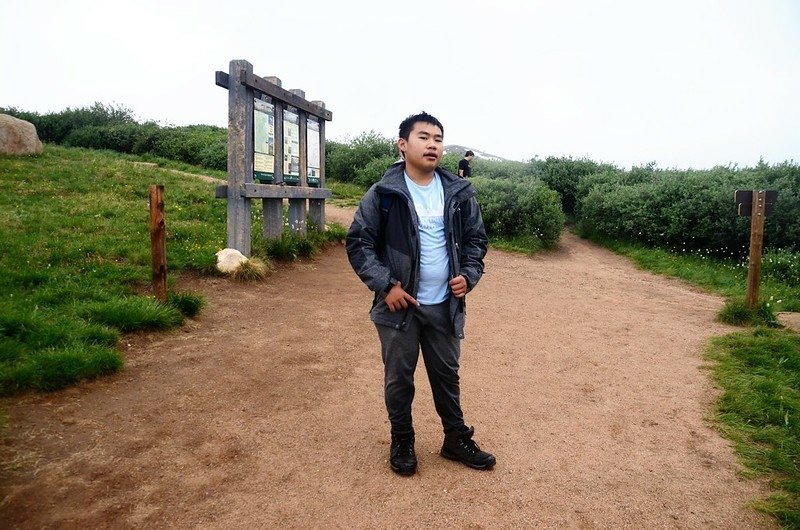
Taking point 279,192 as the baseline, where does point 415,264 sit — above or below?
below

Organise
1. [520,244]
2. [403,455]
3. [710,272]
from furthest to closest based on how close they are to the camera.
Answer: [520,244] → [710,272] → [403,455]

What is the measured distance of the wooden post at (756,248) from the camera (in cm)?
736

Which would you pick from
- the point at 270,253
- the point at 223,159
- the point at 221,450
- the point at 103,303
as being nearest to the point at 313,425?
the point at 221,450

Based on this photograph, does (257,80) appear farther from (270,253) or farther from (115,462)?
(115,462)

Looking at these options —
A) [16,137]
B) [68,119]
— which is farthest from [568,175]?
[68,119]

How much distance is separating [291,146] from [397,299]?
23.5ft

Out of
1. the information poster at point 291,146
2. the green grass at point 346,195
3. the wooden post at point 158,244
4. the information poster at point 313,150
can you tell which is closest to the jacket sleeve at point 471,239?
the wooden post at point 158,244

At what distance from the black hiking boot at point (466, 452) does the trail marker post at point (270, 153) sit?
5.41 meters

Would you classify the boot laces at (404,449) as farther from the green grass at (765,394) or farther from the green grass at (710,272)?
the green grass at (710,272)

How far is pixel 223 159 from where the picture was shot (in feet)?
72.2

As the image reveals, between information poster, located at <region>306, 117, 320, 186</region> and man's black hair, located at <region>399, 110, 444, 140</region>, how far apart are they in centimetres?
736

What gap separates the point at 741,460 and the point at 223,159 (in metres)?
21.1

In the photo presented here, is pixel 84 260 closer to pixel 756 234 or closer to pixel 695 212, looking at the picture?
pixel 756 234

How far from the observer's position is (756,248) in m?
7.41
